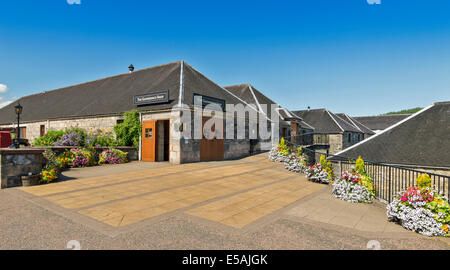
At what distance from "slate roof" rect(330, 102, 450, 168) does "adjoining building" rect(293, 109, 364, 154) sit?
21193 mm

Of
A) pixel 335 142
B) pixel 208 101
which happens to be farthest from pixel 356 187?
pixel 335 142

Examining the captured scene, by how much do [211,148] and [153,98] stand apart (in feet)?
15.8

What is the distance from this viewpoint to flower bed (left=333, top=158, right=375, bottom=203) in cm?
734

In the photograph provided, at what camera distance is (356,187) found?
7.48 meters

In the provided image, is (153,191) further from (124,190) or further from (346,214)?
(346,214)

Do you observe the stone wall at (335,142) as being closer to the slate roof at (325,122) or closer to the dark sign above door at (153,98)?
the slate roof at (325,122)

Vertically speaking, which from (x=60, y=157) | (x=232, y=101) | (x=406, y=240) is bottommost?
(x=406, y=240)

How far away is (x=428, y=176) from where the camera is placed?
18.8 feet
